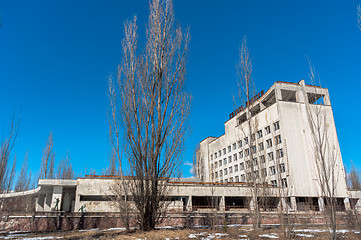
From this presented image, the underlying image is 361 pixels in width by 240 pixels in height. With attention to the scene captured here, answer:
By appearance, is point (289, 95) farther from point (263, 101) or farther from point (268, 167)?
point (268, 167)

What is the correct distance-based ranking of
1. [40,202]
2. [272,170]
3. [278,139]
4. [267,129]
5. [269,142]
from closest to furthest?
1. [278,139]
2. [272,170]
3. [269,142]
4. [267,129]
5. [40,202]

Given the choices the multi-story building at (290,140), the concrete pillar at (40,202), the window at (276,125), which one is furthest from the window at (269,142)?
the concrete pillar at (40,202)

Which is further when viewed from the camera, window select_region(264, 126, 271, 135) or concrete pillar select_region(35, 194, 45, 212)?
concrete pillar select_region(35, 194, 45, 212)

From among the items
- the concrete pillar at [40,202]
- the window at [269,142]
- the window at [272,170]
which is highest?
the window at [269,142]

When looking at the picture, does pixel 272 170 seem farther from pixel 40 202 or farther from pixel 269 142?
pixel 40 202

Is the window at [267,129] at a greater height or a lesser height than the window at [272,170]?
greater

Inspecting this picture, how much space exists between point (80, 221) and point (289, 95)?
118 feet

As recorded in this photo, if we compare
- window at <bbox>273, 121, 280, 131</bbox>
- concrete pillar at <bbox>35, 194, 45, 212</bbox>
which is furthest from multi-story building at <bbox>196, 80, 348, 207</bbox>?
concrete pillar at <bbox>35, 194, 45, 212</bbox>

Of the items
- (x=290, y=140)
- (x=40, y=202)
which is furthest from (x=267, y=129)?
(x=40, y=202)

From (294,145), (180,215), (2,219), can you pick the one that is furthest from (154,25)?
(294,145)

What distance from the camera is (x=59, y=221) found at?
1861 cm

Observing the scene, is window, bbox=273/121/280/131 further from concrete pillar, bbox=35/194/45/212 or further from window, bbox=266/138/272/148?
concrete pillar, bbox=35/194/45/212

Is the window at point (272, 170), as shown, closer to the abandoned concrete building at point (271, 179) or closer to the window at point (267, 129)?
the abandoned concrete building at point (271, 179)

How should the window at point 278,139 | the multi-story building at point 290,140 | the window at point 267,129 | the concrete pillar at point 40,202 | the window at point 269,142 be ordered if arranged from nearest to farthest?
1. the multi-story building at point 290,140
2. the window at point 278,139
3. the window at point 269,142
4. the window at point 267,129
5. the concrete pillar at point 40,202
